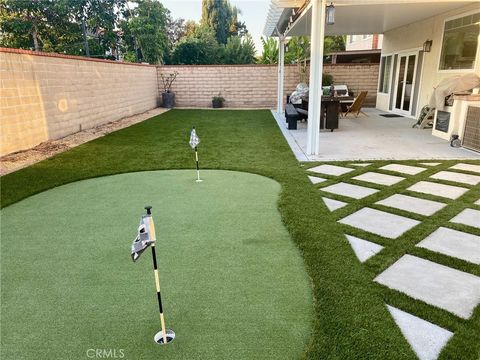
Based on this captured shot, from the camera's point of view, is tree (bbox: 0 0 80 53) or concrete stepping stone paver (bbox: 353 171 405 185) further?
tree (bbox: 0 0 80 53)

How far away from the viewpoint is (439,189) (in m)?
4.52

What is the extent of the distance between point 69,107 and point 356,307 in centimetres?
860

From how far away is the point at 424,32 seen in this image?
32.9 ft

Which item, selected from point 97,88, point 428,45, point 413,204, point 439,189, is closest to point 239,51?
point 97,88

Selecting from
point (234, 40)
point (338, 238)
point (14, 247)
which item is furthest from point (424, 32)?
point (234, 40)

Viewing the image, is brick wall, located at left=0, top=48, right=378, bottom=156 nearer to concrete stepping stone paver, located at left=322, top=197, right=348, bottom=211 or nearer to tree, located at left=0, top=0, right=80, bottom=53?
concrete stepping stone paver, located at left=322, top=197, right=348, bottom=211

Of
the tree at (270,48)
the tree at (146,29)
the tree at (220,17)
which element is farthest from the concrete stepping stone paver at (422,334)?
the tree at (220,17)

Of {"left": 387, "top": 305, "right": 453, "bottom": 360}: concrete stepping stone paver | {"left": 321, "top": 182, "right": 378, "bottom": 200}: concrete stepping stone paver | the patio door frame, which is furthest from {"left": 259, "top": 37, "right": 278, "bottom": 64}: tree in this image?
{"left": 387, "top": 305, "right": 453, "bottom": 360}: concrete stepping stone paver

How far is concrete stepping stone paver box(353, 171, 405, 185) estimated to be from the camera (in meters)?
4.86

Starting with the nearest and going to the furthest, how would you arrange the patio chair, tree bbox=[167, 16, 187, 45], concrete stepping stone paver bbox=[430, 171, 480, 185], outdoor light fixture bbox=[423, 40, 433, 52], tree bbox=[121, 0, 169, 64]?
1. concrete stepping stone paver bbox=[430, 171, 480, 185]
2. outdoor light fixture bbox=[423, 40, 433, 52]
3. the patio chair
4. tree bbox=[121, 0, 169, 64]
5. tree bbox=[167, 16, 187, 45]

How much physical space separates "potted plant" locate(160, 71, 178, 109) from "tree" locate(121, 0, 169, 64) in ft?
Result: 11.3

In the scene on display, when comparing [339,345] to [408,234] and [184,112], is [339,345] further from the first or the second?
[184,112]

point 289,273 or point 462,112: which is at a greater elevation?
point 462,112

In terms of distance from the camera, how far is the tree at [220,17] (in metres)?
34.4
